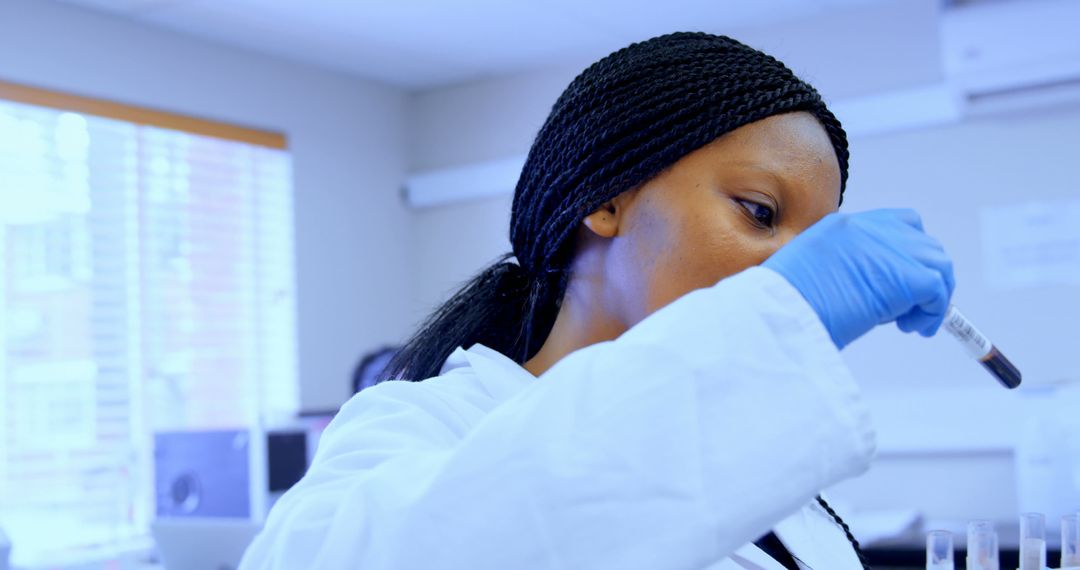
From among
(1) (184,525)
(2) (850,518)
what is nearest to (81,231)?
(1) (184,525)

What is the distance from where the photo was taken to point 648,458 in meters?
0.68

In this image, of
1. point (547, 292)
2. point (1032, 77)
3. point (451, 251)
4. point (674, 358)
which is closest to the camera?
point (674, 358)

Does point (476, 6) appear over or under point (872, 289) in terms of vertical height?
Result: over

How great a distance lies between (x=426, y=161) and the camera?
4480mm

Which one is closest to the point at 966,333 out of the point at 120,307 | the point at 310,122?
the point at 120,307

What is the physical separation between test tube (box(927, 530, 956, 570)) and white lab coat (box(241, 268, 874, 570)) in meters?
0.22

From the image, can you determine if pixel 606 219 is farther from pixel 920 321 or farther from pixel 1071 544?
pixel 1071 544

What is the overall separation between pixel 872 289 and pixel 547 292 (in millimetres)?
460

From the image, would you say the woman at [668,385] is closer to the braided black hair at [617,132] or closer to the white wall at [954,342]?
the braided black hair at [617,132]

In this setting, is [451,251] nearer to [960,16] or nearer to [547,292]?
[960,16]

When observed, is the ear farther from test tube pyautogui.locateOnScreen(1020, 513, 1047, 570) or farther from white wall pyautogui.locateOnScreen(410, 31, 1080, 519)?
white wall pyautogui.locateOnScreen(410, 31, 1080, 519)

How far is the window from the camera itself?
3.12 meters

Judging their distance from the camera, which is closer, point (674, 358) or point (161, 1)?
point (674, 358)

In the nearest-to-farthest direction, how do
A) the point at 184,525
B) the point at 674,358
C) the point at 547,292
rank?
the point at 674,358 < the point at 547,292 < the point at 184,525
